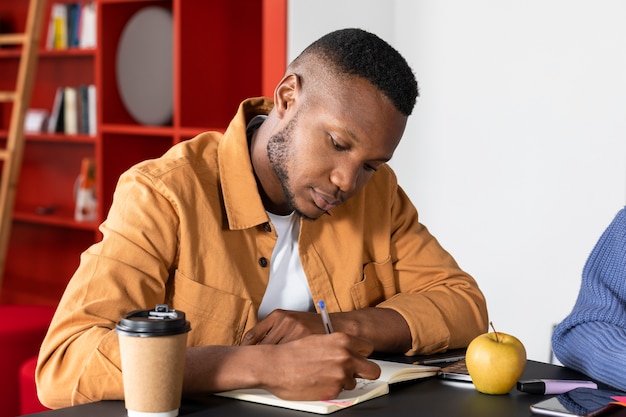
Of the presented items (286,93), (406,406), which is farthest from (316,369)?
(286,93)

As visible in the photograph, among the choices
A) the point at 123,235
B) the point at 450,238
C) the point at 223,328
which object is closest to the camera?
the point at 123,235

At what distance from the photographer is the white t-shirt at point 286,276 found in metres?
1.87

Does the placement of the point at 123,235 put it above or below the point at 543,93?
below

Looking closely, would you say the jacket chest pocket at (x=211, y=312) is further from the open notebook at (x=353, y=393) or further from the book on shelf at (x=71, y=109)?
the book on shelf at (x=71, y=109)

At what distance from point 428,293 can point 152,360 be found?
83 cm

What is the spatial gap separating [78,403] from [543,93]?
239 centimetres

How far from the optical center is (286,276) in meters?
1.90

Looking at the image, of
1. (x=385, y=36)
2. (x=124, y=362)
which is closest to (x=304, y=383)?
(x=124, y=362)

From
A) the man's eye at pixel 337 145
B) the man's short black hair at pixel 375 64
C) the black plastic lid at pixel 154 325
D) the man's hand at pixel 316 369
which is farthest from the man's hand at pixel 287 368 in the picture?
the man's short black hair at pixel 375 64

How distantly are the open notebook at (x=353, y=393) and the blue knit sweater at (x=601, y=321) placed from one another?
0.29 meters

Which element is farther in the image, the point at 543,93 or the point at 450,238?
the point at 450,238

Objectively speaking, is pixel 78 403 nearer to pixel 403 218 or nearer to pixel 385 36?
pixel 403 218

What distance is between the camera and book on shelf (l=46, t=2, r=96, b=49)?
4.83 m

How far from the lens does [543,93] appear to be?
337cm
